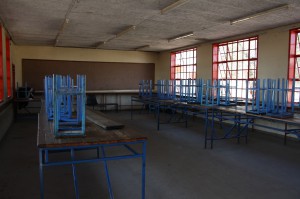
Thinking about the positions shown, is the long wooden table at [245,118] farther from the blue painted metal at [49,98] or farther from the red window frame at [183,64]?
the red window frame at [183,64]

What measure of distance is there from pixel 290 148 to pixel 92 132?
14.8 feet

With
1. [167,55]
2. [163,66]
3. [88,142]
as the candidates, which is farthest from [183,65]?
[88,142]

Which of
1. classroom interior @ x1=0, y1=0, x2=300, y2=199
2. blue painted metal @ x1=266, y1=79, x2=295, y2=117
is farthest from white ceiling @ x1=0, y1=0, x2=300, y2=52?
blue painted metal @ x1=266, y1=79, x2=295, y2=117

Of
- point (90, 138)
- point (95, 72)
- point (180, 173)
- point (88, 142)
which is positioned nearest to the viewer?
point (88, 142)

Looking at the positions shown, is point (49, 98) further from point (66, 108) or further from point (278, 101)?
point (278, 101)

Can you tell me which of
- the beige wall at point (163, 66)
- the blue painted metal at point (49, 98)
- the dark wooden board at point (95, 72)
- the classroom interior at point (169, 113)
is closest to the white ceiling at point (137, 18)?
the classroom interior at point (169, 113)

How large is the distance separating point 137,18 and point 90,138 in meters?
4.14

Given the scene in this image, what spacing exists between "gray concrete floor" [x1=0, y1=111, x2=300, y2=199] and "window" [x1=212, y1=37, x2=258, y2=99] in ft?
7.83

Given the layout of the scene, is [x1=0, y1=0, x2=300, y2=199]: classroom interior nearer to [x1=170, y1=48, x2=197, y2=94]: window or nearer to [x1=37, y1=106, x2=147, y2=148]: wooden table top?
[x1=170, y1=48, x2=197, y2=94]: window

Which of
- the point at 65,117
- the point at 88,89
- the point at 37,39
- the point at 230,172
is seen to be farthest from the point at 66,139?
the point at 88,89

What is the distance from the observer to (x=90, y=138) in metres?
2.41

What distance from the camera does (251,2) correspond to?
4645 millimetres

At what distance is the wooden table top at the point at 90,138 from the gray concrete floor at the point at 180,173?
86 cm

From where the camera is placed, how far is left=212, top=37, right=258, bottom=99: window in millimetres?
7477
